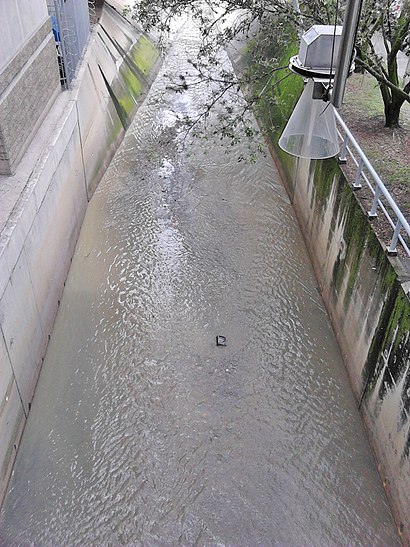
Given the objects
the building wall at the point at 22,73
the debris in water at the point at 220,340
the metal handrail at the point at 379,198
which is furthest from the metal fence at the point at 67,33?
the debris in water at the point at 220,340

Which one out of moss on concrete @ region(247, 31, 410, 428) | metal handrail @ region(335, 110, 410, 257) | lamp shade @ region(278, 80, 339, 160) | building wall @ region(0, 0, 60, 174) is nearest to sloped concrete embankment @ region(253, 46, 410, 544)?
moss on concrete @ region(247, 31, 410, 428)

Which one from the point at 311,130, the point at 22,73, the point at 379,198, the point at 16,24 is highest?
the point at 311,130

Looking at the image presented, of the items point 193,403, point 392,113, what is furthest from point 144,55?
point 193,403

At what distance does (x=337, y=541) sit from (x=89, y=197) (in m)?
7.75

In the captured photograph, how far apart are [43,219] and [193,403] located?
10.7 ft

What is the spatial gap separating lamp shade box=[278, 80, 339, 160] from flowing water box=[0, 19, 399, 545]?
3.90m

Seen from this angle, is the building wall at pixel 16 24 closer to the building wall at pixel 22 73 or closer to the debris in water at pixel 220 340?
the building wall at pixel 22 73

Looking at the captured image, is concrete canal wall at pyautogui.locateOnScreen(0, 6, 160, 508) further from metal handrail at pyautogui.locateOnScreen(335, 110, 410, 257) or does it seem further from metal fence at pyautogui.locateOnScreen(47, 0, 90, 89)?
metal handrail at pyautogui.locateOnScreen(335, 110, 410, 257)

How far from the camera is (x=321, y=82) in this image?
3186 millimetres

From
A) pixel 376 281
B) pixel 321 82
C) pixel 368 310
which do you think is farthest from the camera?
pixel 368 310

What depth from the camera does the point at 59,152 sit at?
8.31 meters

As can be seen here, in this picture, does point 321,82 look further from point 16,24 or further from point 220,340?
point 16,24

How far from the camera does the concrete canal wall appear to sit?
584 centimetres

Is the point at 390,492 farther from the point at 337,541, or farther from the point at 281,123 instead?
the point at 281,123
